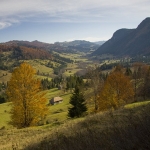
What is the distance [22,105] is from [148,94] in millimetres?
40285

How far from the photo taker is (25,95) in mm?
31422

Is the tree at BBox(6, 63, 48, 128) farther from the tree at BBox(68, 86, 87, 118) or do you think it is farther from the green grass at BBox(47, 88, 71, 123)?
the green grass at BBox(47, 88, 71, 123)

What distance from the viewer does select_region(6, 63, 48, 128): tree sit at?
1216 inches

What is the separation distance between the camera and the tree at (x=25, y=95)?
30883mm

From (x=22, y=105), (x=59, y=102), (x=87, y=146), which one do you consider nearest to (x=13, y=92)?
(x=22, y=105)

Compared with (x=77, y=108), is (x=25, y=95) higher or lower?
higher

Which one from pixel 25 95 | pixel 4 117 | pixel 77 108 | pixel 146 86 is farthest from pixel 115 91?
pixel 4 117

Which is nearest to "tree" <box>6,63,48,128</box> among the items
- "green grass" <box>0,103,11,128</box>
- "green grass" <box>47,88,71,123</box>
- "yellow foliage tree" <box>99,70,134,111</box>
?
"green grass" <box>47,88,71,123</box>

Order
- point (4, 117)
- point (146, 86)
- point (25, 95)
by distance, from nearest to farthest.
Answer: point (25, 95) → point (146, 86) → point (4, 117)

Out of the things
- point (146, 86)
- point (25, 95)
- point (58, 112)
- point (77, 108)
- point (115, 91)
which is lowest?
point (58, 112)

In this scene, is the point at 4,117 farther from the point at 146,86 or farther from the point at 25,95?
the point at 25,95

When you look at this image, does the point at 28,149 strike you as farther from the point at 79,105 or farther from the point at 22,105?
the point at 79,105

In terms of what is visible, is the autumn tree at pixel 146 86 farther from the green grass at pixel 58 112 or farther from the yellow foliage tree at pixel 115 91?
the green grass at pixel 58 112

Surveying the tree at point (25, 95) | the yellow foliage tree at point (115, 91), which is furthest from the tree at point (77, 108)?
the tree at point (25, 95)
